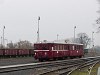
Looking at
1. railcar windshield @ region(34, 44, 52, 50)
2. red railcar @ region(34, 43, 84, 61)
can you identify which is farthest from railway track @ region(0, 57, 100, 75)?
railcar windshield @ region(34, 44, 52, 50)

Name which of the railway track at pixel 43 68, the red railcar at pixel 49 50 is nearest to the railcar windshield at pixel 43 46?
the red railcar at pixel 49 50

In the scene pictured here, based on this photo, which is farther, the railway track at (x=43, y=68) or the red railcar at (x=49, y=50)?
the red railcar at (x=49, y=50)

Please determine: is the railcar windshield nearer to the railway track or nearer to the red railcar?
the red railcar

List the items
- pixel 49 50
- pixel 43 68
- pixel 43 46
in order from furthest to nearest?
pixel 43 46, pixel 49 50, pixel 43 68

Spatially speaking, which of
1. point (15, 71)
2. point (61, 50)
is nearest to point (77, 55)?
point (61, 50)

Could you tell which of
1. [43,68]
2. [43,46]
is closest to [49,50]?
[43,46]

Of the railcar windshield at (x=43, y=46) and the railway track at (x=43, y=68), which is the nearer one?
the railway track at (x=43, y=68)

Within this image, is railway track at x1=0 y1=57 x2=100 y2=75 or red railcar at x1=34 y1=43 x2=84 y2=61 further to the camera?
Answer: red railcar at x1=34 y1=43 x2=84 y2=61

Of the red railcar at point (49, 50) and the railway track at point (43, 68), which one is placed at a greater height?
the red railcar at point (49, 50)

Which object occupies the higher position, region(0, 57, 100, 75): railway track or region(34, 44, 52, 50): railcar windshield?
region(34, 44, 52, 50): railcar windshield

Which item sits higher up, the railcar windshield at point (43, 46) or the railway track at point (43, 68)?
the railcar windshield at point (43, 46)

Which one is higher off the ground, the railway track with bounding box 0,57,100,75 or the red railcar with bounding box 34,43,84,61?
the red railcar with bounding box 34,43,84,61

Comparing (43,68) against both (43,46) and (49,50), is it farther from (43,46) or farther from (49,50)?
(43,46)

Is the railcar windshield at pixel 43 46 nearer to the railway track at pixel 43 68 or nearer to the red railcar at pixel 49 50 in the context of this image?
the red railcar at pixel 49 50
